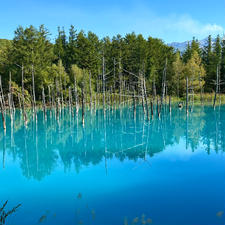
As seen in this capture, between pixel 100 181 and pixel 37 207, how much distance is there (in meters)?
2.45

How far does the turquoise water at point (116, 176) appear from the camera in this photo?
19.8ft

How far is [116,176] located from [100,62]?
33805 mm

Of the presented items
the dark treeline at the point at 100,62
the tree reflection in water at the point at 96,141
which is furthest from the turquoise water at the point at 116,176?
the dark treeline at the point at 100,62

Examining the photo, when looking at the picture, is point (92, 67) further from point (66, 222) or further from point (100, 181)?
point (66, 222)

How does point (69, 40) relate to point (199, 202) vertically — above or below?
above

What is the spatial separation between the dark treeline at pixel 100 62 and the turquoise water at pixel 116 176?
18299 mm

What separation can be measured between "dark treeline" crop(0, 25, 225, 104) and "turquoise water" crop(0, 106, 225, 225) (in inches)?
720

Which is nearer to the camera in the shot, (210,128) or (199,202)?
(199,202)

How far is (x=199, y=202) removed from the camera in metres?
6.54

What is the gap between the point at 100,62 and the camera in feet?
133

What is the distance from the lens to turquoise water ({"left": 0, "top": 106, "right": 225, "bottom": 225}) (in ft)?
19.8

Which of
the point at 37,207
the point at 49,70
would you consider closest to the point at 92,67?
the point at 49,70

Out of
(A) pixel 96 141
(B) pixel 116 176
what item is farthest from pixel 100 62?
(B) pixel 116 176

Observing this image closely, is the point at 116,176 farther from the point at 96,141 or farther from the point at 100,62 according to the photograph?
the point at 100,62
